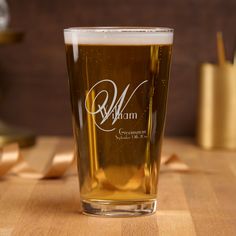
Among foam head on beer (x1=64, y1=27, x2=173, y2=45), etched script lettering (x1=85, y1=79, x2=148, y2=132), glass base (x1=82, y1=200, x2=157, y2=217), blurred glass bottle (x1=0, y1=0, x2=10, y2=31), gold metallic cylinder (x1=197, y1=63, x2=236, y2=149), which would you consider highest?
foam head on beer (x1=64, y1=27, x2=173, y2=45)

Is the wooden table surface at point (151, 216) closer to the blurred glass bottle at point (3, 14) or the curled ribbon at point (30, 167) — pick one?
the curled ribbon at point (30, 167)

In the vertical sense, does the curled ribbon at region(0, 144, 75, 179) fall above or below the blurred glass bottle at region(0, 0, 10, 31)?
below

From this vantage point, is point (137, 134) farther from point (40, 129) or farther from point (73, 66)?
point (40, 129)

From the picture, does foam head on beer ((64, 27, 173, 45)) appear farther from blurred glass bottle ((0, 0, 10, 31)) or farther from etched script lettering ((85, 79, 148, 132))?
blurred glass bottle ((0, 0, 10, 31))

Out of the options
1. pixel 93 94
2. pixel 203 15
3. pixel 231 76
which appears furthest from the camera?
pixel 203 15

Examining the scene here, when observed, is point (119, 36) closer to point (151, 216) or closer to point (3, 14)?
point (151, 216)

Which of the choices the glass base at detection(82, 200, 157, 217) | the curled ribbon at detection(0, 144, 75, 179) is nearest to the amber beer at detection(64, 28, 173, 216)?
the glass base at detection(82, 200, 157, 217)

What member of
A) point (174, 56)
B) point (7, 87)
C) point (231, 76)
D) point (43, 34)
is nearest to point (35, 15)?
point (43, 34)
